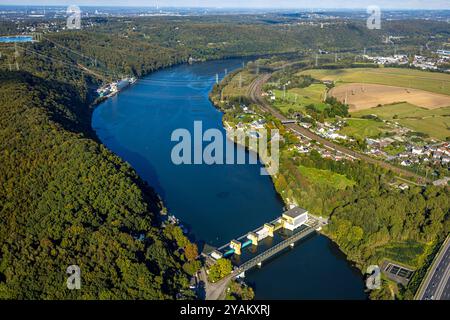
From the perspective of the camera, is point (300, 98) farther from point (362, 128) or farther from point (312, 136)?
point (312, 136)

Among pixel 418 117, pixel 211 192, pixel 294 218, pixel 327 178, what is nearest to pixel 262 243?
pixel 294 218

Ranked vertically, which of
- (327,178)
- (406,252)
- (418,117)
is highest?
(418,117)

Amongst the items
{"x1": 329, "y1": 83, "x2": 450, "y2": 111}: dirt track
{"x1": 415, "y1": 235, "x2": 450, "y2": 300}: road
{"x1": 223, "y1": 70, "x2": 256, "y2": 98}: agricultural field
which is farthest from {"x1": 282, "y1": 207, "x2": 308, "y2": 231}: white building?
{"x1": 223, "y1": 70, "x2": 256, "y2": 98}: agricultural field

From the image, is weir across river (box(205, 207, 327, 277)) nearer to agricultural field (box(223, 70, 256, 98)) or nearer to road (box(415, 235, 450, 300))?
road (box(415, 235, 450, 300))

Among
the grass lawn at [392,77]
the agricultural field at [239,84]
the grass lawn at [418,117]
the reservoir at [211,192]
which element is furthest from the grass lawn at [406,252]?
the grass lawn at [392,77]

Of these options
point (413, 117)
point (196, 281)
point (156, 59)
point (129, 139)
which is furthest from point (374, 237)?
point (156, 59)

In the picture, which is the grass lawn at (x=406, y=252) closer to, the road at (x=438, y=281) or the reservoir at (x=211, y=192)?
the road at (x=438, y=281)
